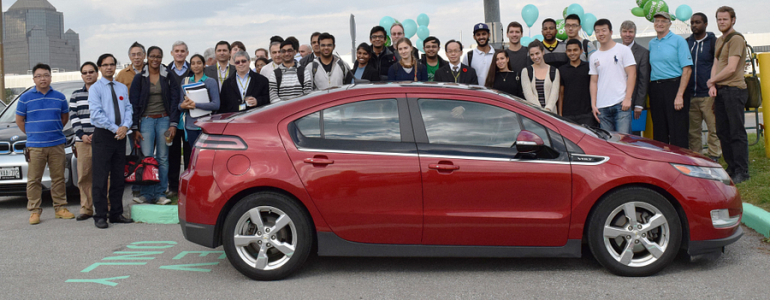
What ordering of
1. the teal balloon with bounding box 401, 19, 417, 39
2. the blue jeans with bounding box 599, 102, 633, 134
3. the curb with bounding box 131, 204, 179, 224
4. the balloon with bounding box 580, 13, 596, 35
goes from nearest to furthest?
the curb with bounding box 131, 204, 179, 224
the blue jeans with bounding box 599, 102, 633, 134
the teal balloon with bounding box 401, 19, 417, 39
the balloon with bounding box 580, 13, 596, 35

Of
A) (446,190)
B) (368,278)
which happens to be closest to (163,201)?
(368,278)

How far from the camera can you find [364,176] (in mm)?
4473

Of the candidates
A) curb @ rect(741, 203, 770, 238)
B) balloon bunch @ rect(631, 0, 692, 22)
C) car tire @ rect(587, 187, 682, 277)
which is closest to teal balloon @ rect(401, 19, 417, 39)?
balloon bunch @ rect(631, 0, 692, 22)

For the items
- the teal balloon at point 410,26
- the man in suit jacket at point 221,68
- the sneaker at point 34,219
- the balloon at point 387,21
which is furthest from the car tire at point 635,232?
the teal balloon at point 410,26

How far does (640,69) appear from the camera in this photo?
24.3 feet

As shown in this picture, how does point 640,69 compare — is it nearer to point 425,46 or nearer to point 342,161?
point 425,46

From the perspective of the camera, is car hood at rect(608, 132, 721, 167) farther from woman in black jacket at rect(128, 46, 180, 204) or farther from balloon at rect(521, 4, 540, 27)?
balloon at rect(521, 4, 540, 27)

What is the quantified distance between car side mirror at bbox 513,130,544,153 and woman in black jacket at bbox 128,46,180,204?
15.2 ft

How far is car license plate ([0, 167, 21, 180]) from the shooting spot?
25.3 feet

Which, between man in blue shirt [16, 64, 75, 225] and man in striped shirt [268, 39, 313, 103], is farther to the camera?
man in striped shirt [268, 39, 313, 103]

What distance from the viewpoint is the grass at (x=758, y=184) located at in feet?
20.9

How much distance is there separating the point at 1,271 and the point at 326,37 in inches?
167

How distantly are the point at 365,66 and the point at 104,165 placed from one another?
3.21 meters

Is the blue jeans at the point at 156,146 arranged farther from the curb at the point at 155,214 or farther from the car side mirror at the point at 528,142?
the car side mirror at the point at 528,142
